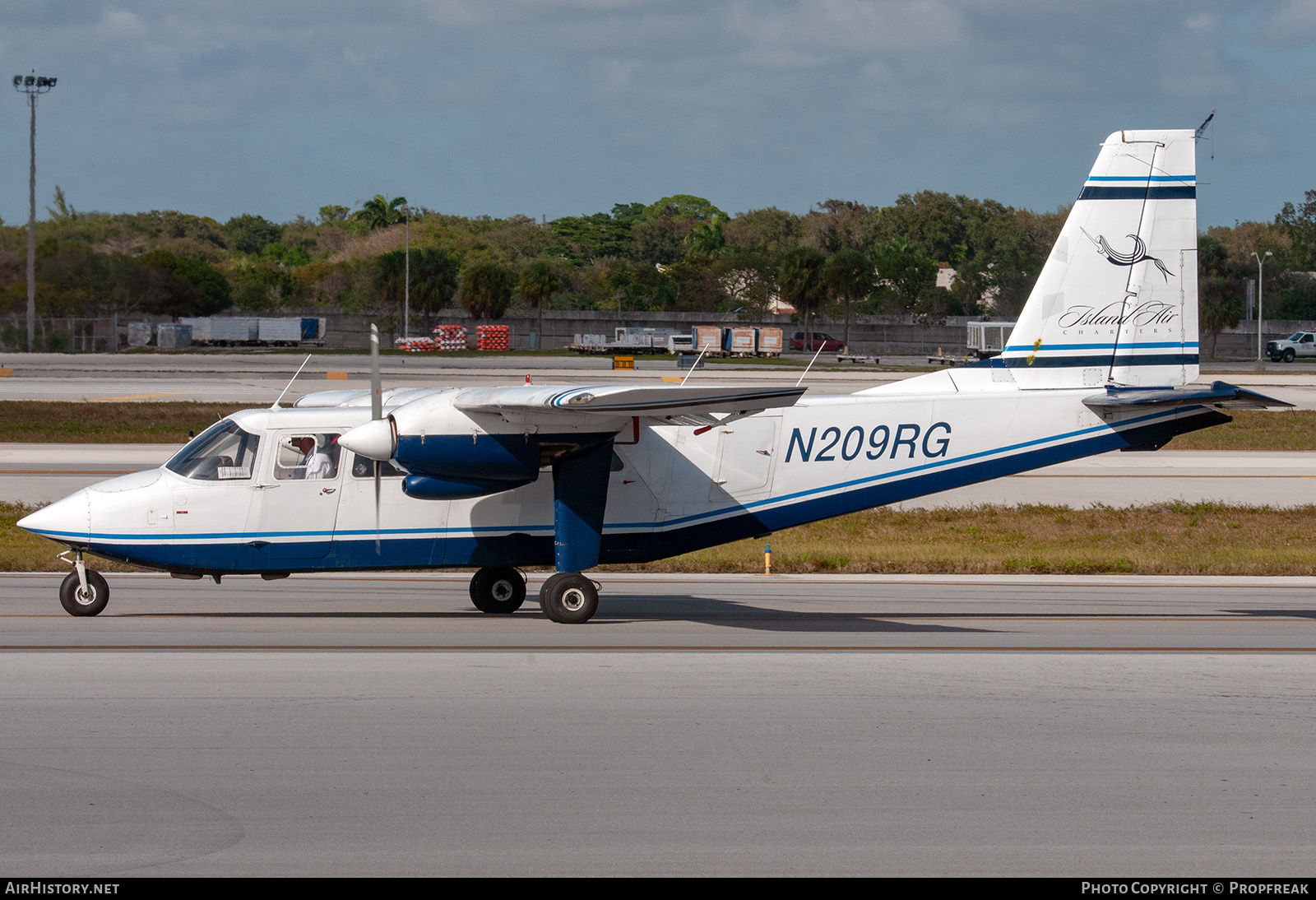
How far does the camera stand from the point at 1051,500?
25922 millimetres

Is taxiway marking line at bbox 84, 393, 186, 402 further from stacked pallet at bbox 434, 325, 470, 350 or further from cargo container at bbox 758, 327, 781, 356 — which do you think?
cargo container at bbox 758, 327, 781, 356

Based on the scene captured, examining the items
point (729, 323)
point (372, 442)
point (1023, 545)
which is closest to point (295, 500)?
point (372, 442)

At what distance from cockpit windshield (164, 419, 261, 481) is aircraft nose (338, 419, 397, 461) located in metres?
1.39

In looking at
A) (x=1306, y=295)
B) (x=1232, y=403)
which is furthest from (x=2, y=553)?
(x=1306, y=295)

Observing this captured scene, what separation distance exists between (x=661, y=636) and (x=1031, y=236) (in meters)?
118

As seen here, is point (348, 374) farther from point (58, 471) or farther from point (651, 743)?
point (651, 743)

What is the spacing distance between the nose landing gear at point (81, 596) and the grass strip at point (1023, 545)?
4617 millimetres

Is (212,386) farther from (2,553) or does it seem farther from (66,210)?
(66,210)

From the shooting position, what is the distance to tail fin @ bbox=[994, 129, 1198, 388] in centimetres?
A: 1525

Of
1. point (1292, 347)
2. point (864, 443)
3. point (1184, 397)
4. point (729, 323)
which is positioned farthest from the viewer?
point (729, 323)

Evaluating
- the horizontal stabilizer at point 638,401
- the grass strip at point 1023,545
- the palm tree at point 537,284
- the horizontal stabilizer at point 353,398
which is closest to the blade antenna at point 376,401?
the horizontal stabilizer at point 353,398

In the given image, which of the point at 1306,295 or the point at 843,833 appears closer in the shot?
the point at 843,833

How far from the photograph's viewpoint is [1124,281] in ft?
50.7

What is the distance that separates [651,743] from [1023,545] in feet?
46.1
